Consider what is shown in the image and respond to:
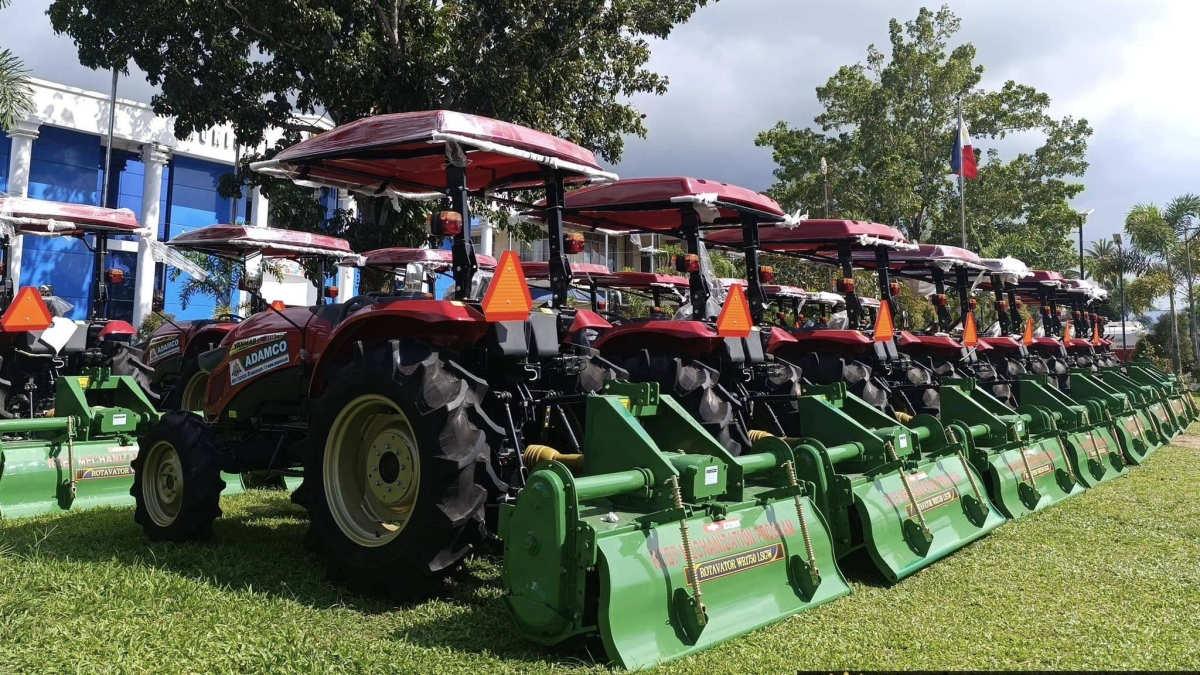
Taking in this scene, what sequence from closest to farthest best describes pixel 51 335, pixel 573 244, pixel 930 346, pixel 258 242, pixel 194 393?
pixel 573 244 < pixel 194 393 < pixel 51 335 < pixel 258 242 < pixel 930 346

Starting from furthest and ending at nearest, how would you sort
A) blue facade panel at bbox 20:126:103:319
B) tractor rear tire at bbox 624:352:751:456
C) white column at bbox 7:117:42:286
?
blue facade panel at bbox 20:126:103:319 → white column at bbox 7:117:42:286 → tractor rear tire at bbox 624:352:751:456

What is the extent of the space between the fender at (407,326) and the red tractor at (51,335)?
14.7 feet

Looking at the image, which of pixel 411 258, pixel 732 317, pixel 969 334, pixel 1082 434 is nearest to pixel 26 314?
pixel 411 258

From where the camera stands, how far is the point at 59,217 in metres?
8.41

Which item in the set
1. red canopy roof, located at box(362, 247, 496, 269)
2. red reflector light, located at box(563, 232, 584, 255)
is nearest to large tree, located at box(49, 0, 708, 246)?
red canopy roof, located at box(362, 247, 496, 269)

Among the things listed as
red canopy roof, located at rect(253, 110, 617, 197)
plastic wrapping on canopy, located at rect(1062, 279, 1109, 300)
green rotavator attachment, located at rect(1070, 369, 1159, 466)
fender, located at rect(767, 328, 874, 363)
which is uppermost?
plastic wrapping on canopy, located at rect(1062, 279, 1109, 300)

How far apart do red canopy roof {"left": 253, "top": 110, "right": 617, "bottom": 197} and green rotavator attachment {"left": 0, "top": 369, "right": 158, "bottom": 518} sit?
8.63 ft

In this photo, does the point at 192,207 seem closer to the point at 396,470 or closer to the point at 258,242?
the point at 258,242

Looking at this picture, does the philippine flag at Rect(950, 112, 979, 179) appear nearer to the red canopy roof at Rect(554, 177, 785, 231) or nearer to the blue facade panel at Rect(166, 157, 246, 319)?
the red canopy roof at Rect(554, 177, 785, 231)

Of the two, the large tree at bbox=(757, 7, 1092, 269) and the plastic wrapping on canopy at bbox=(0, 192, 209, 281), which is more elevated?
the large tree at bbox=(757, 7, 1092, 269)

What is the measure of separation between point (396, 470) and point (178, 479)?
5.65 feet

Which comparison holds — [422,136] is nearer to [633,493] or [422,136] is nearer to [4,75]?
[633,493]

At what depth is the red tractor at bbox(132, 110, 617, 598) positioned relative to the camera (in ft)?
13.6

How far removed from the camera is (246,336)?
5914mm
